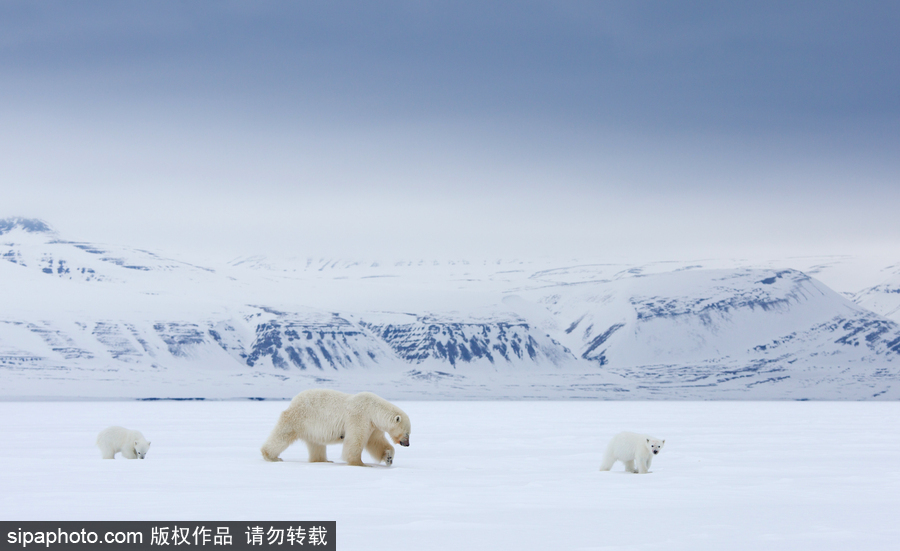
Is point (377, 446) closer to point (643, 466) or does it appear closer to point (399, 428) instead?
point (399, 428)

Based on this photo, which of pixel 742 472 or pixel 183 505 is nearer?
pixel 183 505

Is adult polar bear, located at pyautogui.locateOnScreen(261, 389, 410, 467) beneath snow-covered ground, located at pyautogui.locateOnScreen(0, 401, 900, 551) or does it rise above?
above

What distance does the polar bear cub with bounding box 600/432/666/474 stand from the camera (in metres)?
15.6

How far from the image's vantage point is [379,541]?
859cm

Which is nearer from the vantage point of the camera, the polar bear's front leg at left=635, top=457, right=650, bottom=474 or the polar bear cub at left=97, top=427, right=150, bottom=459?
the polar bear's front leg at left=635, top=457, right=650, bottom=474

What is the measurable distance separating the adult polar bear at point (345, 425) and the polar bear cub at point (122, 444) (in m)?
2.59

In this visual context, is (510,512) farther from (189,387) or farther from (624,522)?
(189,387)

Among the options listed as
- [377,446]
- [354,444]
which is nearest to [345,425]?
[354,444]

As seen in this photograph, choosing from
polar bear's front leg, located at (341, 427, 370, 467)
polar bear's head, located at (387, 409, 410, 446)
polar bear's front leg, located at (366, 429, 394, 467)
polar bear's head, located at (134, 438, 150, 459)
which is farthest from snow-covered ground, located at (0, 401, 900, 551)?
polar bear's head, located at (387, 409, 410, 446)

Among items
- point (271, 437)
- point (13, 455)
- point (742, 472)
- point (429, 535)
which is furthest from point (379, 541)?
point (13, 455)

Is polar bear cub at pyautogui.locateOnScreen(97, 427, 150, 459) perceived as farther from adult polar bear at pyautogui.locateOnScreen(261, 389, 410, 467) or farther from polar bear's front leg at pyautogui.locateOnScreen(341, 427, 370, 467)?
polar bear's front leg at pyautogui.locateOnScreen(341, 427, 370, 467)

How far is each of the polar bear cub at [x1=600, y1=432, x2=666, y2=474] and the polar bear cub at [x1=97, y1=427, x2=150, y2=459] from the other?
840 cm

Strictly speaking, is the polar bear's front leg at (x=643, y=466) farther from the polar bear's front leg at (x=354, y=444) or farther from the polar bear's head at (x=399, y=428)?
the polar bear's front leg at (x=354, y=444)

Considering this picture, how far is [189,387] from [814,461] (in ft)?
626
